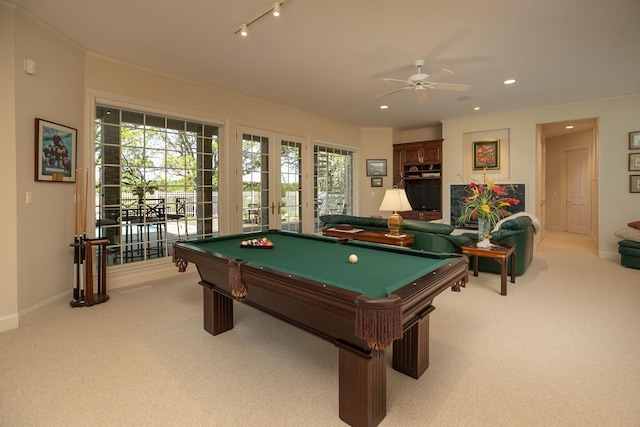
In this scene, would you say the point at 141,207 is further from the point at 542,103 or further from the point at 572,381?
the point at 542,103

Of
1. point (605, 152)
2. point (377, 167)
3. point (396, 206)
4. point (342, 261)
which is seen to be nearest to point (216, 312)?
point (342, 261)

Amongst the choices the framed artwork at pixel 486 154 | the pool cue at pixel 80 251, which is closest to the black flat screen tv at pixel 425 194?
the framed artwork at pixel 486 154

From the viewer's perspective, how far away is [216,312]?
8.70 feet

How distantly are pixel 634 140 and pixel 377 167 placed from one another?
4.71 m

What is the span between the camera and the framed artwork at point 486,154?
6552 millimetres

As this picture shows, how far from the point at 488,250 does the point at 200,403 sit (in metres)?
3.49

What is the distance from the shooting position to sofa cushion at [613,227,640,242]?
15.6ft

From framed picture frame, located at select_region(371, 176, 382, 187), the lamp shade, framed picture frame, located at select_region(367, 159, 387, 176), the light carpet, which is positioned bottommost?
the light carpet

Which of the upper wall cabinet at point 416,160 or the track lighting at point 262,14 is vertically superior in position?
the track lighting at point 262,14

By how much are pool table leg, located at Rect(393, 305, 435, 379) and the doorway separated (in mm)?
7822

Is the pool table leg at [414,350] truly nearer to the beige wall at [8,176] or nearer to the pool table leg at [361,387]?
the pool table leg at [361,387]

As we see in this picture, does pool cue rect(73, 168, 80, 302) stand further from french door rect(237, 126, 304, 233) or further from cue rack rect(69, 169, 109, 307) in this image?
french door rect(237, 126, 304, 233)

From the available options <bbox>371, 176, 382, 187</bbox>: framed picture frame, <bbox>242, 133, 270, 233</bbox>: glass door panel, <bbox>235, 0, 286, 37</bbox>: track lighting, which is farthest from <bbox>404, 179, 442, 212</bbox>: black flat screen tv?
<bbox>235, 0, 286, 37</bbox>: track lighting

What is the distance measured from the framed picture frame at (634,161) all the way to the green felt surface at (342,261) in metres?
5.51
